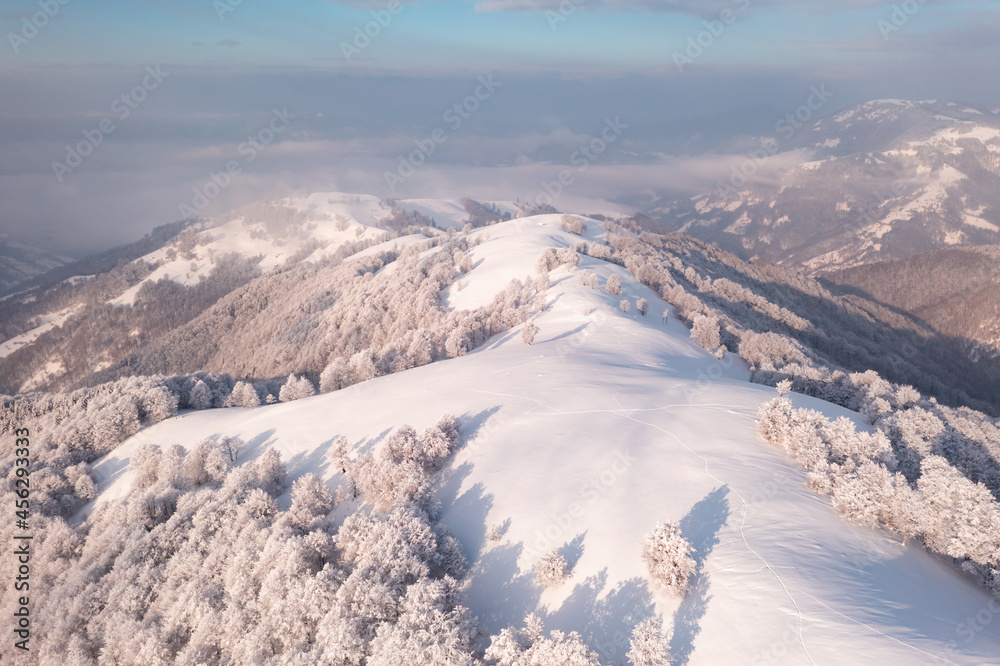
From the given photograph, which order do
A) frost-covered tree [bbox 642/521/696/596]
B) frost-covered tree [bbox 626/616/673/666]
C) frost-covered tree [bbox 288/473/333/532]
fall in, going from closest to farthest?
frost-covered tree [bbox 626/616/673/666] → frost-covered tree [bbox 642/521/696/596] → frost-covered tree [bbox 288/473/333/532]

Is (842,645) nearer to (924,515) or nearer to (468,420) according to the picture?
(924,515)

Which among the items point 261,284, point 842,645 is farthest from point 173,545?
point 261,284

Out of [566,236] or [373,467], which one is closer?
[373,467]

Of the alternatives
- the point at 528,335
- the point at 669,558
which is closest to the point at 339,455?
the point at 669,558

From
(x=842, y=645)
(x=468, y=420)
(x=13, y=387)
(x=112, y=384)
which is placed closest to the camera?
(x=842, y=645)

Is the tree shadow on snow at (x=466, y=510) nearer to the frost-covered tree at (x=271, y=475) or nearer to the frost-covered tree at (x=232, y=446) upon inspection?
the frost-covered tree at (x=271, y=475)

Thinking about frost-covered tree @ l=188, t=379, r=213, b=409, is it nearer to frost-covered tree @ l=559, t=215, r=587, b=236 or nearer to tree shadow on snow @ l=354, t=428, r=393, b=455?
tree shadow on snow @ l=354, t=428, r=393, b=455

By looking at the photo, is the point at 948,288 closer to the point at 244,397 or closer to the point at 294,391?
the point at 294,391

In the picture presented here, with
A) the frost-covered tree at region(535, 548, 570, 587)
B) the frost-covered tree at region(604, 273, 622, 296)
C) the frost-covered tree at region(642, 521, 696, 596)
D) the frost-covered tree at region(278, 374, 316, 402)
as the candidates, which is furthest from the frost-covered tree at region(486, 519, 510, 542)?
the frost-covered tree at region(604, 273, 622, 296)
